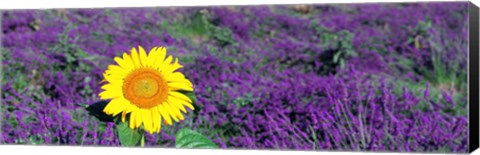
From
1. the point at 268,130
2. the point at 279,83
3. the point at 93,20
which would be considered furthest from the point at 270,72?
the point at 93,20

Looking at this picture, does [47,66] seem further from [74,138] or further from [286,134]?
[286,134]

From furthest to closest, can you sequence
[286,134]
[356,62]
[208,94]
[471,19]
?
[356,62] < [208,94] < [286,134] < [471,19]

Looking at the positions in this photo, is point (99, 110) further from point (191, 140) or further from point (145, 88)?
point (191, 140)

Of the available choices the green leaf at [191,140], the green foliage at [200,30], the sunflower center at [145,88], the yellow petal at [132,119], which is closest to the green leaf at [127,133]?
the yellow petal at [132,119]

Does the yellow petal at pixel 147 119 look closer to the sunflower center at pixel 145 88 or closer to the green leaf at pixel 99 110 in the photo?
the sunflower center at pixel 145 88

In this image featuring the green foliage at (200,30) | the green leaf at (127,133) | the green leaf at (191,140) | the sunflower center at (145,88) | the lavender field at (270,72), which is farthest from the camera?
the green foliage at (200,30)

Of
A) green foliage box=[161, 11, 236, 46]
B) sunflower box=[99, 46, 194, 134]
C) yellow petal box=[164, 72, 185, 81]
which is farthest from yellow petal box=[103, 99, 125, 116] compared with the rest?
green foliage box=[161, 11, 236, 46]
